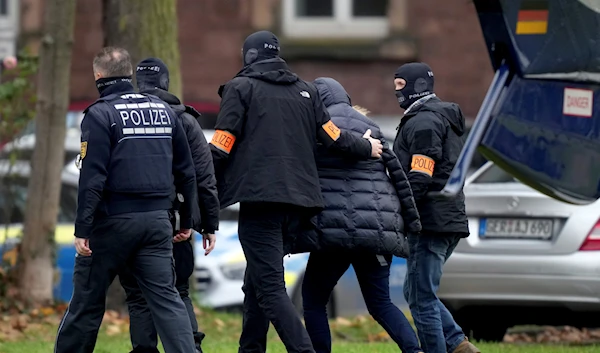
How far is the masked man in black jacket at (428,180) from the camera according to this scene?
294 inches

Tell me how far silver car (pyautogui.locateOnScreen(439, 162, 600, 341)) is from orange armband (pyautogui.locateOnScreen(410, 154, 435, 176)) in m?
1.80

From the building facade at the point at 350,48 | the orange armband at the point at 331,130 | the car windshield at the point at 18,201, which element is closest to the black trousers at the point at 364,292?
the orange armband at the point at 331,130

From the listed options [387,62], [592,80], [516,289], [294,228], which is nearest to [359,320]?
[516,289]

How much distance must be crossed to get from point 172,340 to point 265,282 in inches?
22.4

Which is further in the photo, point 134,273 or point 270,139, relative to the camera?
point 270,139

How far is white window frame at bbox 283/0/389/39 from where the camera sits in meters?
21.5

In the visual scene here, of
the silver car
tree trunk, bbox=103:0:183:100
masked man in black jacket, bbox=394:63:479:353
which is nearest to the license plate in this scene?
the silver car

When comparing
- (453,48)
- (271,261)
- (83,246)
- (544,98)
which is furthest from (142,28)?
(453,48)

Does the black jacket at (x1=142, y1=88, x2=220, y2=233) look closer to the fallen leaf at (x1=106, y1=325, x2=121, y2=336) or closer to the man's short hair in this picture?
the man's short hair

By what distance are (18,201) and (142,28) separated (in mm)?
2187

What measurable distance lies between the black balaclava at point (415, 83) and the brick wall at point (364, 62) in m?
13.6

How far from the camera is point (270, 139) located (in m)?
6.98

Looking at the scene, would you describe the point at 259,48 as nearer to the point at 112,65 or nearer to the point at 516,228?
the point at 112,65

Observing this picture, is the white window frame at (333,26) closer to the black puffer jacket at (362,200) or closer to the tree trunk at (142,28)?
the tree trunk at (142,28)
